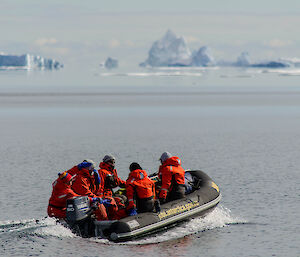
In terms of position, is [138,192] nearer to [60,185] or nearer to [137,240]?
[137,240]

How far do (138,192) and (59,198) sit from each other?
194 centimetres

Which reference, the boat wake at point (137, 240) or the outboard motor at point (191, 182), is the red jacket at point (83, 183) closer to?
the boat wake at point (137, 240)

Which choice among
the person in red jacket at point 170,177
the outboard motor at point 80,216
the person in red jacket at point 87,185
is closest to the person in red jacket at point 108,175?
the person in red jacket at point 87,185

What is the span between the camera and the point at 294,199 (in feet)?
62.4

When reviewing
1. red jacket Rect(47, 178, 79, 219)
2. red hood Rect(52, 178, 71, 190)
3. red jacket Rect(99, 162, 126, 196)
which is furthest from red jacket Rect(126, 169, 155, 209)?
red jacket Rect(99, 162, 126, 196)

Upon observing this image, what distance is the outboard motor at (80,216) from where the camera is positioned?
1402cm

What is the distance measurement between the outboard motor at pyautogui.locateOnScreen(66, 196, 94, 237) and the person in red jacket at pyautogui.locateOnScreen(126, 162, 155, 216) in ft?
3.38

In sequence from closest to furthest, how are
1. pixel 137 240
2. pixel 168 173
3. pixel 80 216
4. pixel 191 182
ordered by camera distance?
pixel 80 216 → pixel 137 240 → pixel 168 173 → pixel 191 182

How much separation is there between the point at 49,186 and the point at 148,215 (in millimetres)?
7705

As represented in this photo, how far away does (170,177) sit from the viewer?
1584cm

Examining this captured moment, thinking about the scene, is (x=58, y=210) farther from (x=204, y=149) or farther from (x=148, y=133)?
(x=148, y=133)

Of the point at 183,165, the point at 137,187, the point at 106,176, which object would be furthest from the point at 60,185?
the point at 183,165

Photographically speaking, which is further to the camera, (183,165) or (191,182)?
(183,165)

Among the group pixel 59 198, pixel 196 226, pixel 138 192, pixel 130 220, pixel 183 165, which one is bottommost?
pixel 183 165
